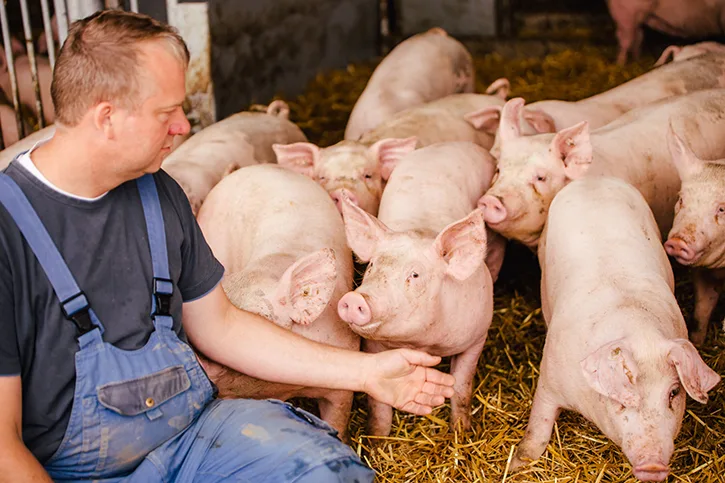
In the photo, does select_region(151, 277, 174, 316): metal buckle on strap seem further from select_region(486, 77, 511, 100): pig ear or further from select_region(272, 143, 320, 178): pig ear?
select_region(486, 77, 511, 100): pig ear

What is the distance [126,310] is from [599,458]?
1.90 metres

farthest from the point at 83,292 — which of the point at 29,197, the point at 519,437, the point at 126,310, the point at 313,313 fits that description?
the point at 519,437

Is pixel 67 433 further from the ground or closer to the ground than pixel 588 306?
further from the ground

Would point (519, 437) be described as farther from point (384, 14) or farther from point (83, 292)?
point (384, 14)

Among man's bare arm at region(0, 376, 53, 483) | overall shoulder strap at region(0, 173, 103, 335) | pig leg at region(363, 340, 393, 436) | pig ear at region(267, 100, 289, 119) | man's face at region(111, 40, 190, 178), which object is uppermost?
man's face at region(111, 40, 190, 178)

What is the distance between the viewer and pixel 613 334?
2947mm

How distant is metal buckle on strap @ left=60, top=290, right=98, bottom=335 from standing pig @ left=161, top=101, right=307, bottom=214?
213 centimetres

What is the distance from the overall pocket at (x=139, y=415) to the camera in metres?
2.25

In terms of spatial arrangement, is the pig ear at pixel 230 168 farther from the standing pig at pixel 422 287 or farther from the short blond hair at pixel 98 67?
the short blond hair at pixel 98 67

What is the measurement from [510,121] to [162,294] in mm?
2529

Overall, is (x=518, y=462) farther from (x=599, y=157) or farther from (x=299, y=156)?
(x=299, y=156)

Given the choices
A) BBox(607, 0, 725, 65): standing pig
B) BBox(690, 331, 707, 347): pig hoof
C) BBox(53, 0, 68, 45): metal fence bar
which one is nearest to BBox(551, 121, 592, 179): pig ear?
BBox(690, 331, 707, 347): pig hoof

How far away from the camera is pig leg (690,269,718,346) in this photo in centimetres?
423

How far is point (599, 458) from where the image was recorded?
3.32m
